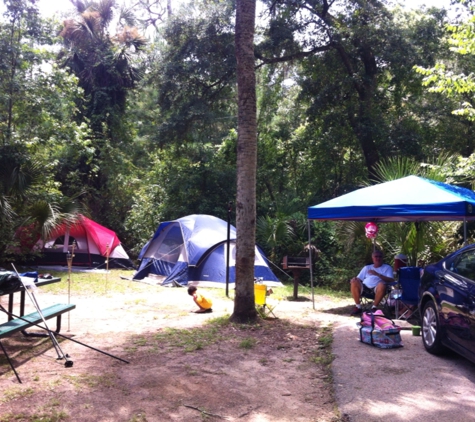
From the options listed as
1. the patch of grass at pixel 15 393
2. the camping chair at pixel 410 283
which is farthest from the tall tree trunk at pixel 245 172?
the patch of grass at pixel 15 393

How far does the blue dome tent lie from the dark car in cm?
691

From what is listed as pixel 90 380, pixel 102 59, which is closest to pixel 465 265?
pixel 90 380

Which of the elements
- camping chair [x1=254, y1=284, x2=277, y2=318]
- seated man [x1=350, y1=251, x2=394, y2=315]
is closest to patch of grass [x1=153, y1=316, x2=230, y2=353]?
camping chair [x1=254, y1=284, x2=277, y2=318]

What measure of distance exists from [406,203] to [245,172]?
98.5 inches

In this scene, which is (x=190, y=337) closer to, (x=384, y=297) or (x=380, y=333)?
(x=380, y=333)

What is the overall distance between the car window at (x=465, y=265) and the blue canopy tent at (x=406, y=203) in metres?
1.88

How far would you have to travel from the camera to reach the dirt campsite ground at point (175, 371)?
4383mm

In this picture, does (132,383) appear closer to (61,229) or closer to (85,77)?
(61,229)

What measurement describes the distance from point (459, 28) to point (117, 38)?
609 inches

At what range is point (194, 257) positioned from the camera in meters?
13.3

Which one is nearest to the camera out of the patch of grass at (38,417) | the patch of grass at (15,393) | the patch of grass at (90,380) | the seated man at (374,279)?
the patch of grass at (38,417)

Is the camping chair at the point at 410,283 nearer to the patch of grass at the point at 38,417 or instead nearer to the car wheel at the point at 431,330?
the car wheel at the point at 431,330

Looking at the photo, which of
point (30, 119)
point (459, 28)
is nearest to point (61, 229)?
point (30, 119)

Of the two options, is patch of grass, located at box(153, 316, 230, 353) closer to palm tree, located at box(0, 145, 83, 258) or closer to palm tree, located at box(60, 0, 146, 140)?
palm tree, located at box(0, 145, 83, 258)
